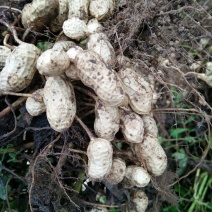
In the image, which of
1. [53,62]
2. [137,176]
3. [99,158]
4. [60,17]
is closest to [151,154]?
[137,176]

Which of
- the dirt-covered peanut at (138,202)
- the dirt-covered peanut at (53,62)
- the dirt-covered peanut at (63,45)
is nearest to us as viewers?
the dirt-covered peanut at (53,62)

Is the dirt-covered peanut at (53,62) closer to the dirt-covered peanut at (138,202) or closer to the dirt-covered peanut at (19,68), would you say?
the dirt-covered peanut at (19,68)

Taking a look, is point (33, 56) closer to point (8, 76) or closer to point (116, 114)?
point (8, 76)

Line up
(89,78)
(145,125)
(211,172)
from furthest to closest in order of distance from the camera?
(211,172), (145,125), (89,78)

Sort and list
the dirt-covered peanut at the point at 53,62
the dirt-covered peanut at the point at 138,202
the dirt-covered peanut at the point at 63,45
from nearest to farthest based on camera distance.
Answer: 1. the dirt-covered peanut at the point at 53,62
2. the dirt-covered peanut at the point at 63,45
3. the dirt-covered peanut at the point at 138,202

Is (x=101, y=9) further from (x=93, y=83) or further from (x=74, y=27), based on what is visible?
(x=93, y=83)

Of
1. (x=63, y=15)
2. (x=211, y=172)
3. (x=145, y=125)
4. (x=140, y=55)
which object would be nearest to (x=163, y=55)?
(x=140, y=55)

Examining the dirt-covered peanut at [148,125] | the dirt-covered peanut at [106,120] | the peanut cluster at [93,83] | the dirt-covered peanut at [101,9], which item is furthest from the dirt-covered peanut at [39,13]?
the dirt-covered peanut at [148,125]
